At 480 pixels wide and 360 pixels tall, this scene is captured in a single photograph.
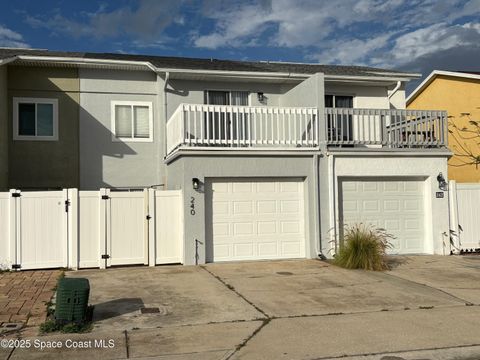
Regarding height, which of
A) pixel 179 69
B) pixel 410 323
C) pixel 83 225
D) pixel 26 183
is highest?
pixel 179 69

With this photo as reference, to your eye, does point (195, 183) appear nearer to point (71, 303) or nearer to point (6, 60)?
point (71, 303)

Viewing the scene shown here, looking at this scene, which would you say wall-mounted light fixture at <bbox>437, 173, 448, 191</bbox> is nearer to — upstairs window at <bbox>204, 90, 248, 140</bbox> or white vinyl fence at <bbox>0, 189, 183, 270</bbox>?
upstairs window at <bbox>204, 90, 248, 140</bbox>

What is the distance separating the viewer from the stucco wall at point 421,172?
46.4 ft

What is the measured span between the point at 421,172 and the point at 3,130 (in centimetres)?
1192

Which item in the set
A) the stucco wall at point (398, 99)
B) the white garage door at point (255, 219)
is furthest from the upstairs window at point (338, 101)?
the white garage door at point (255, 219)

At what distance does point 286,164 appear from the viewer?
13.7m

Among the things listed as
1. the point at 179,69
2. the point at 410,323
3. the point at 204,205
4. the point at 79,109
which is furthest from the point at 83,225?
the point at 410,323

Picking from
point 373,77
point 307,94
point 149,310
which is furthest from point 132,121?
point 149,310

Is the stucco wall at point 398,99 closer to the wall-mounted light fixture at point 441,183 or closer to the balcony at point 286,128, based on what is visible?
the balcony at point 286,128

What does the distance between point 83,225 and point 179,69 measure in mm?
6015

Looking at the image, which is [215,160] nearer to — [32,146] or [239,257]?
[239,257]

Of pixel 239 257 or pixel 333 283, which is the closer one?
pixel 333 283

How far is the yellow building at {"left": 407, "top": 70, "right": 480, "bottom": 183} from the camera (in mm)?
20906

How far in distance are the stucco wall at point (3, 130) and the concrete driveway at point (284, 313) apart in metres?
4.82
